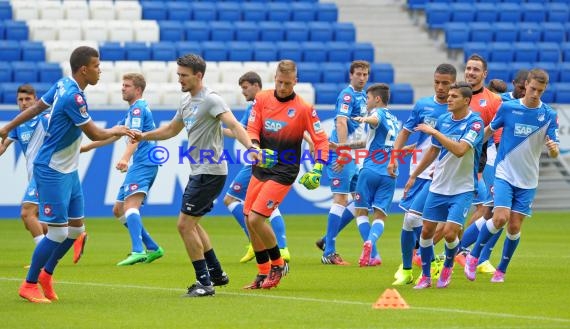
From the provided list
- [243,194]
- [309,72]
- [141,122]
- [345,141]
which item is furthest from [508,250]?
[309,72]

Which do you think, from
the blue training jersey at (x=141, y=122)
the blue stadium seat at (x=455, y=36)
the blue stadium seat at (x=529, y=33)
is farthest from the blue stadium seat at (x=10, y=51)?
the blue stadium seat at (x=529, y=33)

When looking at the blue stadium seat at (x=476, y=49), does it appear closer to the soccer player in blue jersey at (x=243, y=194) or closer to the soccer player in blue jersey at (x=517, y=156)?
the soccer player in blue jersey at (x=243, y=194)

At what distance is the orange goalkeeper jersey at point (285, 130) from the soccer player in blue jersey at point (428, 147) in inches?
49.9

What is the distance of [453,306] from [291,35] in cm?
1854

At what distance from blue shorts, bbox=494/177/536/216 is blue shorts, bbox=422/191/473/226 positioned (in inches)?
28.5

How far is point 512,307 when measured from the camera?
10312 millimetres

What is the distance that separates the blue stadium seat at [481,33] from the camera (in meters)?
29.5

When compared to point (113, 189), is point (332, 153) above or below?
above

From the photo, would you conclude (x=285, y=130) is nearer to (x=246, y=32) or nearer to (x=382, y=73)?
(x=382, y=73)

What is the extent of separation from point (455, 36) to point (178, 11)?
685cm

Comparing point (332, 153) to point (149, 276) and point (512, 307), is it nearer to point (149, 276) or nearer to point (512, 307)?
point (149, 276)

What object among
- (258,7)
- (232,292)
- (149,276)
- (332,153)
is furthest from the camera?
(258,7)

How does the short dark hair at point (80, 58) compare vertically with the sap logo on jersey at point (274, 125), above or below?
above

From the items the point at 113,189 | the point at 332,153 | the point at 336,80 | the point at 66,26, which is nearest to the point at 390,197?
the point at 332,153
